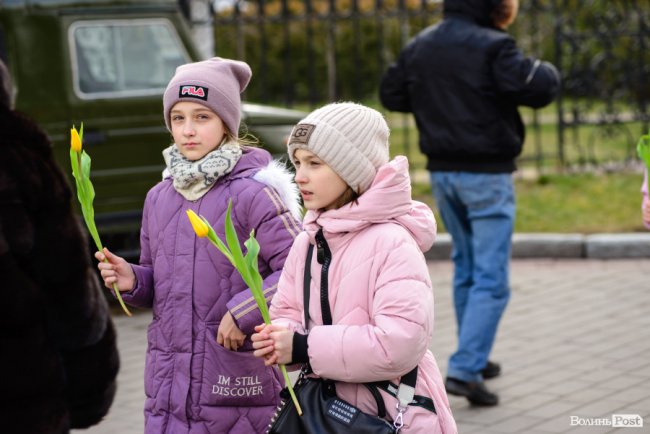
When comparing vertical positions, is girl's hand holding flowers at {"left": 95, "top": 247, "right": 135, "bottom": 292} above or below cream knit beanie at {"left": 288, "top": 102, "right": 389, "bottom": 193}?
below

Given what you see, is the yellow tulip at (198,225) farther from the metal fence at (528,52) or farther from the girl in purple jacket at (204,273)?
the metal fence at (528,52)

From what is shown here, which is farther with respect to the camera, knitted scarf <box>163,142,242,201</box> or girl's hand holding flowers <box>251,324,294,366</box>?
knitted scarf <box>163,142,242,201</box>

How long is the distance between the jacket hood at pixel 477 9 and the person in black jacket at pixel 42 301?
3259 millimetres

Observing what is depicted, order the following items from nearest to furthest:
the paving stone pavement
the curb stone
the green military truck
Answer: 1. the paving stone pavement
2. the green military truck
3. the curb stone

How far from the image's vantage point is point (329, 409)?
3.05 meters

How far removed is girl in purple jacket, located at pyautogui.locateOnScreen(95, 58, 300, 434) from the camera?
11.7ft

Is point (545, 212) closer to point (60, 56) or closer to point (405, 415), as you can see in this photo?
point (60, 56)

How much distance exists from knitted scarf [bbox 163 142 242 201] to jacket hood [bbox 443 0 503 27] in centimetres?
263

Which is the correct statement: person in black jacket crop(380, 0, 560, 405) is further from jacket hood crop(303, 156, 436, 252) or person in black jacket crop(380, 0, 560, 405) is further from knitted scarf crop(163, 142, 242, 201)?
jacket hood crop(303, 156, 436, 252)

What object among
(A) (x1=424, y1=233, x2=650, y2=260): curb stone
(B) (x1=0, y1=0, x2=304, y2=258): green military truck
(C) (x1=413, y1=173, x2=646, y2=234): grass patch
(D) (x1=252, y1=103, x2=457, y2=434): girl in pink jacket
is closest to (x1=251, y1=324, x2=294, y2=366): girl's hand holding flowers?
(D) (x1=252, y1=103, x2=457, y2=434): girl in pink jacket

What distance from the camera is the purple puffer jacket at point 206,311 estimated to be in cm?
357

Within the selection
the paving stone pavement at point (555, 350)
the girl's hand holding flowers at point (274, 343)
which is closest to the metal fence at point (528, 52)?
the paving stone pavement at point (555, 350)

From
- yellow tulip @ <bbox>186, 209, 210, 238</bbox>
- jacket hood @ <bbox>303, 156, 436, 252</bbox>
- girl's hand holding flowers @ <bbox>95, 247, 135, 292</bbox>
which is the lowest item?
girl's hand holding flowers @ <bbox>95, 247, 135, 292</bbox>

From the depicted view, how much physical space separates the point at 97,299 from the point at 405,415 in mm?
904
